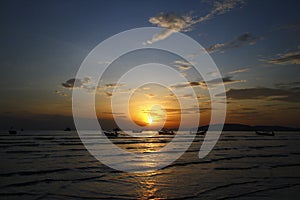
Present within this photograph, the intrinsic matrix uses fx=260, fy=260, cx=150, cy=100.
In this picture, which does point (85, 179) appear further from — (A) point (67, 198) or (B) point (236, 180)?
(B) point (236, 180)

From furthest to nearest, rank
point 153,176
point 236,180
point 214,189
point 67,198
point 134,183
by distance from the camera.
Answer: point 153,176, point 236,180, point 134,183, point 214,189, point 67,198

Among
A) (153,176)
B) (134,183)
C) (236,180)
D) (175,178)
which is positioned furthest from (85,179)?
(236,180)

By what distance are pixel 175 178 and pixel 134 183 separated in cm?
307

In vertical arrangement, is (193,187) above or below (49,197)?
above

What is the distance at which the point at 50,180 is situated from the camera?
51.5ft

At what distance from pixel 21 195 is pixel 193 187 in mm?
8508

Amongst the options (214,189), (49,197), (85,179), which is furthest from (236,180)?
(49,197)

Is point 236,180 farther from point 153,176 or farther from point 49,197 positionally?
point 49,197

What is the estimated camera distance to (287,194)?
12.6 metres

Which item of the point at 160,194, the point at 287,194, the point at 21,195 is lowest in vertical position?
the point at 21,195

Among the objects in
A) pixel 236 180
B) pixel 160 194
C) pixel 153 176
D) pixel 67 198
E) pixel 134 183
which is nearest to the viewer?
pixel 67 198

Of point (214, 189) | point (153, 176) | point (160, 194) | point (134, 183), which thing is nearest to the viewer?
point (160, 194)

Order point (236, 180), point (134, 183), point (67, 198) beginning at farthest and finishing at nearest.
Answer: point (236, 180)
point (134, 183)
point (67, 198)

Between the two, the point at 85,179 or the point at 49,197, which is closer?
the point at 49,197
